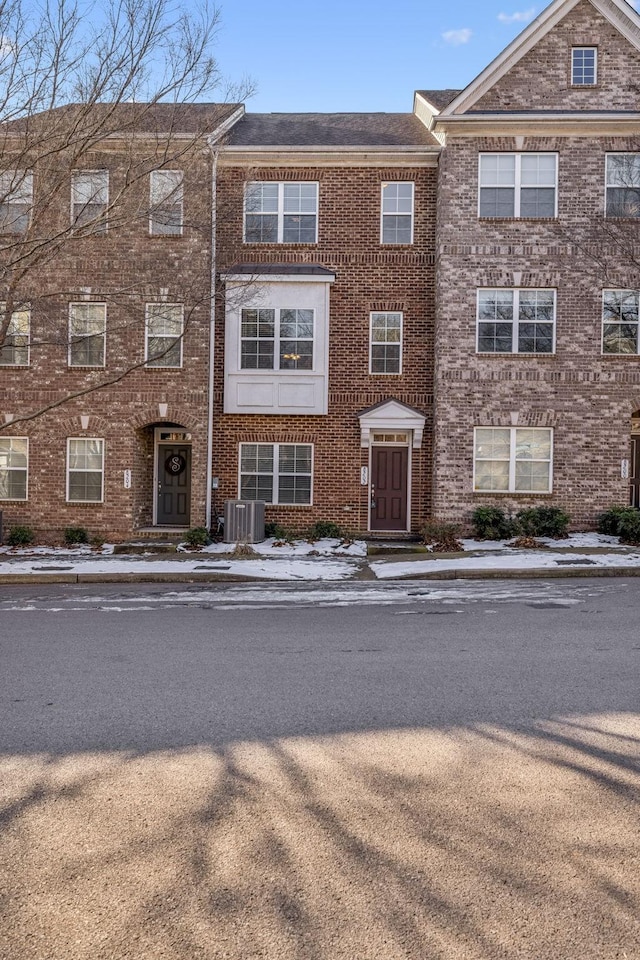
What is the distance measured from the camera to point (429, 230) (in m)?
18.0

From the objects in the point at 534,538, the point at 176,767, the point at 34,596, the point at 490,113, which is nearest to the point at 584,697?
the point at 176,767

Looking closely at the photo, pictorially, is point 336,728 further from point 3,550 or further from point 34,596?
point 3,550

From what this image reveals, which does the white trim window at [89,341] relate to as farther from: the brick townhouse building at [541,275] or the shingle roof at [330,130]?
the brick townhouse building at [541,275]

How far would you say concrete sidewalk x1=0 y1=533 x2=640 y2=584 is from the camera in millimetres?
13117

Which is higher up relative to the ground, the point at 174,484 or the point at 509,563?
the point at 174,484

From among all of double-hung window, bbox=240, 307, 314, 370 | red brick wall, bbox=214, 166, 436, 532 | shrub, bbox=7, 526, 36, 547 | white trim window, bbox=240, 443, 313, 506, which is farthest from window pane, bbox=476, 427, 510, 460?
shrub, bbox=7, 526, 36, 547

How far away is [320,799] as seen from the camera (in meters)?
3.79

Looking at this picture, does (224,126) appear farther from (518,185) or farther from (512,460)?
(512,460)

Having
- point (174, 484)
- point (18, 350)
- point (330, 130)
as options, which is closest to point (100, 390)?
point (18, 350)

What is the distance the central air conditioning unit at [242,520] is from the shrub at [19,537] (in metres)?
4.92

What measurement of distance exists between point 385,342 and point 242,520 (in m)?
5.82

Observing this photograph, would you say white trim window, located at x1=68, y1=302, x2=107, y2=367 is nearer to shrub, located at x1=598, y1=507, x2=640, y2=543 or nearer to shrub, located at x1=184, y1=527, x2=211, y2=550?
shrub, located at x1=184, y1=527, x2=211, y2=550

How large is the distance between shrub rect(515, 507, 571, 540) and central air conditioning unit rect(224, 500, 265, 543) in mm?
6291

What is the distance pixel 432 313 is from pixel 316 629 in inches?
461
